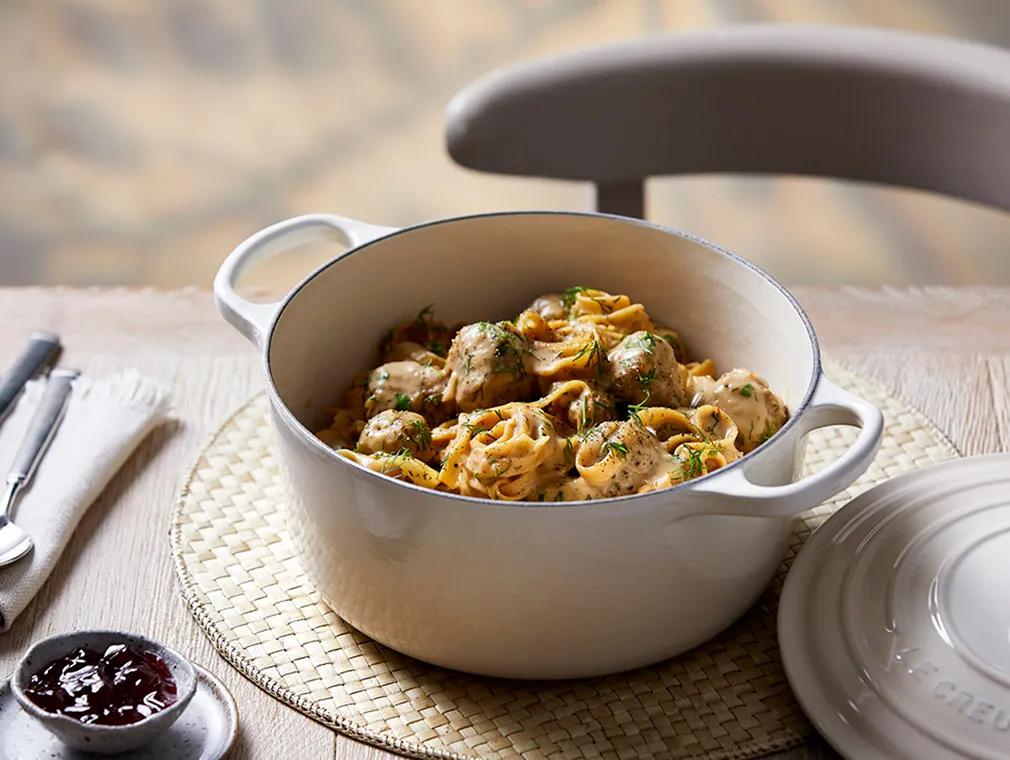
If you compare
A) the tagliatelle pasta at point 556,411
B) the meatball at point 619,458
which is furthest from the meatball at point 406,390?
the meatball at point 619,458

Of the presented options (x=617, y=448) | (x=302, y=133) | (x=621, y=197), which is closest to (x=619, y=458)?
(x=617, y=448)

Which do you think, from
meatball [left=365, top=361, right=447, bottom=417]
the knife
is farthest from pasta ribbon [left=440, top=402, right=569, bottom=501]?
the knife

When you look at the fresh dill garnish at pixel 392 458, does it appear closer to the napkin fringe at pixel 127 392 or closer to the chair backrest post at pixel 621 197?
the napkin fringe at pixel 127 392

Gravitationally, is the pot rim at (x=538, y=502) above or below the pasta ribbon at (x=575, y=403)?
above

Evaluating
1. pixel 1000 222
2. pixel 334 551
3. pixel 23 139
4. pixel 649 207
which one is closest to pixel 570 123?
pixel 334 551

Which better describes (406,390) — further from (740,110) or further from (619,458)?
(740,110)

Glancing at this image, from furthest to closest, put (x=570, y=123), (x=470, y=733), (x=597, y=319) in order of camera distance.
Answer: (x=570, y=123)
(x=597, y=319)
(x=470, y=733)

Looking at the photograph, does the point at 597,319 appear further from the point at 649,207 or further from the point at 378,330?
the point at 649,207
